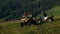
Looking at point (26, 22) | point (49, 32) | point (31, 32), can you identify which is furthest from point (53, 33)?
point (26, 22)

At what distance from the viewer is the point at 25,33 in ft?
93.3

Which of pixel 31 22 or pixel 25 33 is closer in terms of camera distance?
pixel 25 33

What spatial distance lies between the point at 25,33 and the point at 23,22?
15712mm

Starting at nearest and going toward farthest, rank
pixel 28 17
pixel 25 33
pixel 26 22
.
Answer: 1. pixel 25 33
2. pixel 26 22
3. pixel 28 17

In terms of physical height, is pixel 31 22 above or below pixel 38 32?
below

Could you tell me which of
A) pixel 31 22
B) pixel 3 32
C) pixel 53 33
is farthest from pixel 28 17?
pixel 53 33

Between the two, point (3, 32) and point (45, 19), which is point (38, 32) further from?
point (45, 19)

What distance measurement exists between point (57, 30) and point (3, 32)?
787cm

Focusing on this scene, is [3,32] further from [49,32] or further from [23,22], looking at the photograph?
[23,22]

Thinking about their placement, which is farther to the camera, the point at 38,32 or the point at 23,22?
the point at 23,22

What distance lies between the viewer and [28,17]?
47250mm

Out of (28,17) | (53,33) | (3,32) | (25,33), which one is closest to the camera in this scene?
(53,33)

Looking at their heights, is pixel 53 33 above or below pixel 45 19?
above

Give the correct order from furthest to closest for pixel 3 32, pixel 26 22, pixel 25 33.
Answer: pixel 26 22, pixel 3 32, pixel 25 33
